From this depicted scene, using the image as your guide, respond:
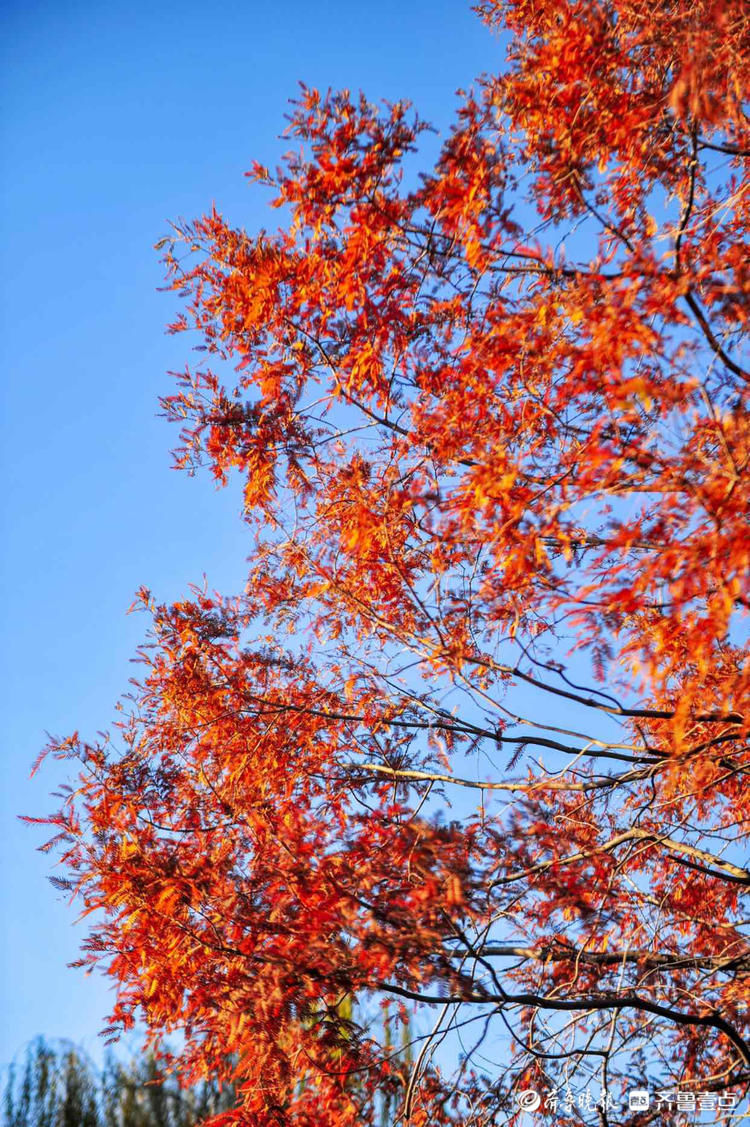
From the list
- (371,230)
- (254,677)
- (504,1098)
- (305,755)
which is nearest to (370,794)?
(305,755)

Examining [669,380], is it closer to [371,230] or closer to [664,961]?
[371,230]

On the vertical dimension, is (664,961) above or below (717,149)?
below

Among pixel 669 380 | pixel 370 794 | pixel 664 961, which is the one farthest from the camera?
pixel 370 794

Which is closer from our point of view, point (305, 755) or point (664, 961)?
point (664, 961)

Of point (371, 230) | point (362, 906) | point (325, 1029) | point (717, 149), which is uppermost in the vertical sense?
point (371, 230)

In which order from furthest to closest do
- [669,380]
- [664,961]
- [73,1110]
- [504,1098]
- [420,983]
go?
1. [73,1110]
2. [504,1098]
3. [664,961]
4. [669,380]
5. [420,983]

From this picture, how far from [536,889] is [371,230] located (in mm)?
3555

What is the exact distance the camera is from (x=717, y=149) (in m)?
4.26

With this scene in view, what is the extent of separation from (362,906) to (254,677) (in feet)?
8.78

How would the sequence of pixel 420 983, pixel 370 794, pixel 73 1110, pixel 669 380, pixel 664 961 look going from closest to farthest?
pixel 420 983 → pixel 669 380 → pixel 664 961 → pixel 370 794 → pixel 73 1110

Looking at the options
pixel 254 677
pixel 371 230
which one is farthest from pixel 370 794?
pixel 371 230

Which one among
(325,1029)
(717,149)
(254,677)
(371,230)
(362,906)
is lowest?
(325,1029)

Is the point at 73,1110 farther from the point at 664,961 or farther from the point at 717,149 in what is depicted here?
the point at 717,149

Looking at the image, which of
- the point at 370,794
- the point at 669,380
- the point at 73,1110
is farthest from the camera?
the point at 73,1110
